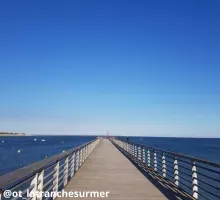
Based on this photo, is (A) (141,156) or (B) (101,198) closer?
(B) (101,198)

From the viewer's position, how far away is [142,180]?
980cm

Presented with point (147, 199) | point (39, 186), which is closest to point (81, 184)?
point (147, 199)

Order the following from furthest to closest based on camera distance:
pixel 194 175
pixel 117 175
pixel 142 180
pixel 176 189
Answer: pixel 117 175 → pixel 142 180 → pixel 176 189 → pixel 194 175

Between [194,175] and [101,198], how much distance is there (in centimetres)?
256

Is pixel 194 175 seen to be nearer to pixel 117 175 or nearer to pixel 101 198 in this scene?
pixel 101 198

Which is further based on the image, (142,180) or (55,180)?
(142,180)

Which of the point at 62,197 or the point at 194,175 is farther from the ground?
the point at 194,175

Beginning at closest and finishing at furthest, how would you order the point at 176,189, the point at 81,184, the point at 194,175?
the point at 194,175 < the point at 176,189 < the point at 81,184

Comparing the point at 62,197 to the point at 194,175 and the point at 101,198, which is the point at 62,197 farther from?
the point at 194,175

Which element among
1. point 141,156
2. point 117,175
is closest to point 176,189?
point 117,175

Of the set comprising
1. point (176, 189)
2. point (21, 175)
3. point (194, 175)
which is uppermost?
point (21, 175)

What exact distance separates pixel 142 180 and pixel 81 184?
2.28 m

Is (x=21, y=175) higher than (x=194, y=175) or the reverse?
higher

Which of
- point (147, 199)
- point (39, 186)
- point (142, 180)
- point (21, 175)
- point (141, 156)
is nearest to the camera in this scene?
point (21, 175)
